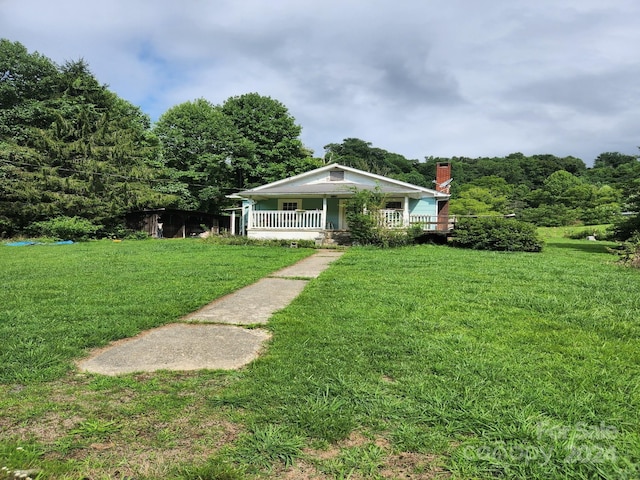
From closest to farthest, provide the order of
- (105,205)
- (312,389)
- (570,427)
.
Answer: (570,427) < (312,389) < (105,205)

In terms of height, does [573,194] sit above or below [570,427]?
above

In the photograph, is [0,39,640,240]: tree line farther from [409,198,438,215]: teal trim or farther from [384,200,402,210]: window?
[384,200,402,210]: window

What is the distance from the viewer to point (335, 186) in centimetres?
1977

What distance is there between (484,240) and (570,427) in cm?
1330

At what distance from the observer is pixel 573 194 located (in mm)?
41719

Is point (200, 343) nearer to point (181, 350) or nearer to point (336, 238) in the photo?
point (181, 350)

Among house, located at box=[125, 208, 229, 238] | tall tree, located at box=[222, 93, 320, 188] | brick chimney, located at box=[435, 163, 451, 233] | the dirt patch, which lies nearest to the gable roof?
brick chimney, located at box=[435, 163, 451, 233]

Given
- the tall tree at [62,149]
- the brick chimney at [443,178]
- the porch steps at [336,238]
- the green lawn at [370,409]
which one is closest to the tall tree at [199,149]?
the tall tree at [62,149]

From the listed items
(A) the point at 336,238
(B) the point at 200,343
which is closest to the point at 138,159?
(A) the point at 336,238

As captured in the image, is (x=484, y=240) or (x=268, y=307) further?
(x=484, y=240)

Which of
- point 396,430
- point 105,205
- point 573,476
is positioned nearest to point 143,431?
point 396,430

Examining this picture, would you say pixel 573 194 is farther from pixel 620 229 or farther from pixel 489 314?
pixel 489 314

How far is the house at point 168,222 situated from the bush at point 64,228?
4.91 meters

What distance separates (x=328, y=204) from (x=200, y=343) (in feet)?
56.4
